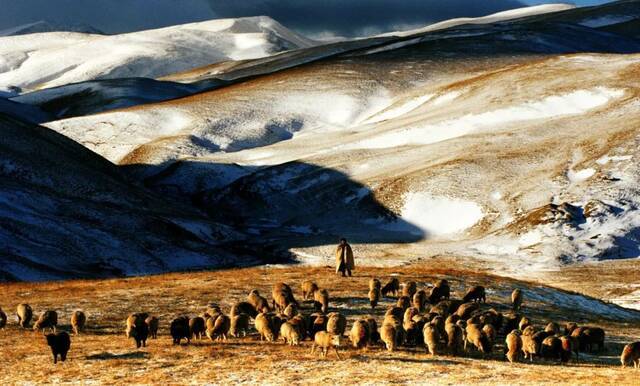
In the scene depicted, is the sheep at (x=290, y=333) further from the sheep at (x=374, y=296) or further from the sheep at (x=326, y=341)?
the sheep at (x=374, y=296)

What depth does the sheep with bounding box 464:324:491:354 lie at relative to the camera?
3141 centimetres

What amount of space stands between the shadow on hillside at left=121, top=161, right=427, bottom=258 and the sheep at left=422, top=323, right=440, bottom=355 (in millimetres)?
55760

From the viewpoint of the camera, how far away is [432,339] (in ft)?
100

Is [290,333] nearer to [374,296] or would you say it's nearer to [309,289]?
[374,296]

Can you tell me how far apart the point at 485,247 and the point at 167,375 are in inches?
2330

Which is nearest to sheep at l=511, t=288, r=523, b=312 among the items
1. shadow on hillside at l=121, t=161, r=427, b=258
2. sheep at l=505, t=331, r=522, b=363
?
sheep at l=505, t=331, r=522, b=363

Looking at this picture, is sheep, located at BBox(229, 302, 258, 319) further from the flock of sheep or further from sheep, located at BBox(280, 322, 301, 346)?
sheep, located at BBox(280, 322, 301, 346)

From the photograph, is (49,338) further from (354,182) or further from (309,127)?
(309,127)

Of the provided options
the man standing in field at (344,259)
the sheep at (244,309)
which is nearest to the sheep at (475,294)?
the man standing in field at (344,259)

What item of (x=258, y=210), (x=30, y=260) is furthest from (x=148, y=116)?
(x=30, y=260)

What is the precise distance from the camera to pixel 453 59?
187 meters

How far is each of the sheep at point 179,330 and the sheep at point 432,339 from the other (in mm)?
8478

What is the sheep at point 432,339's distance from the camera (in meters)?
30.6

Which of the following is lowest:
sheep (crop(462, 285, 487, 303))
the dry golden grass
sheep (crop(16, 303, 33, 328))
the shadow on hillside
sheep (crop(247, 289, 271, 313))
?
the dry golden grass
